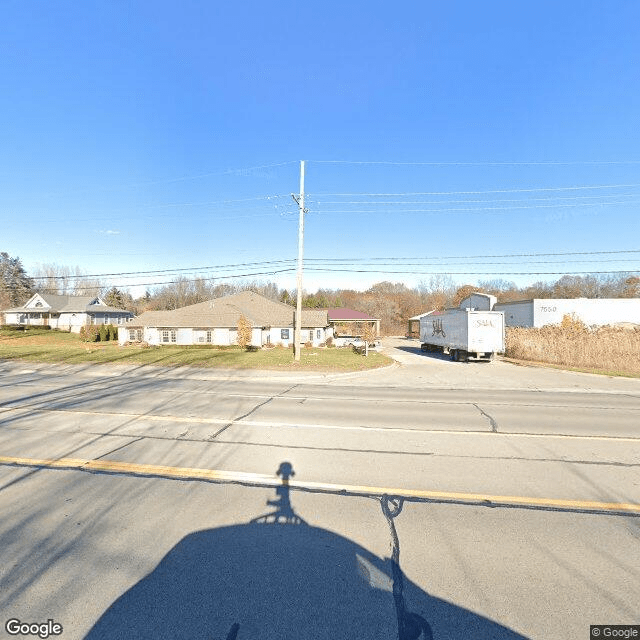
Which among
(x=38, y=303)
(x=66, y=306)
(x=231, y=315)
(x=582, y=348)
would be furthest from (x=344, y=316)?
(x=38, y=303)

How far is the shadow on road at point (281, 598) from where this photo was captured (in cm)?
255

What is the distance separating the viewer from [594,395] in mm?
12266

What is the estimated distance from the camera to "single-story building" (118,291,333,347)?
112ft

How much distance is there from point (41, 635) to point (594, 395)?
15.4 m

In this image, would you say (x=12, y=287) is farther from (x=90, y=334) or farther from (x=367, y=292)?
(x=367, y=292)

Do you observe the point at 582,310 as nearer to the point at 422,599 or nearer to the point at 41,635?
the point at 422,599

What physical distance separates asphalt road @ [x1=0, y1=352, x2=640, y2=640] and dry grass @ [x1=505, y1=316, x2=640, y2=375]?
14.1 m

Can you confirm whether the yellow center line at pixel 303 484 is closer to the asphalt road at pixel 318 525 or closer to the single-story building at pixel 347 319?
the asphalt road at pixel 318 525

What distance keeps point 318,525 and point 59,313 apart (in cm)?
6415

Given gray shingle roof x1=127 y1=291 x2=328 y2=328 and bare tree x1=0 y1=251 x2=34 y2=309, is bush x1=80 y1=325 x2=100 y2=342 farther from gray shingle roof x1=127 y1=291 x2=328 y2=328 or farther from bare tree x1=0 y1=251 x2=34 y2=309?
bare tree x1=0 y1=251 x2=34 y2=309

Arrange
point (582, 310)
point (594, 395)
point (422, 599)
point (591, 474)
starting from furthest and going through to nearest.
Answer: point (582, 310) → point (594, 395) → point (591, 474) → point (422, 599)

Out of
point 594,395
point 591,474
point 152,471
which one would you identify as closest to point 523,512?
point 591,474

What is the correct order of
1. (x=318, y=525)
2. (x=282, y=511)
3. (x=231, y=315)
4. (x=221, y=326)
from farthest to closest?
(x=231, y=315), (x=221, y=326), (x=282, y=511), (x=318, y=525)

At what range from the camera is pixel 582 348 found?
2086cm
